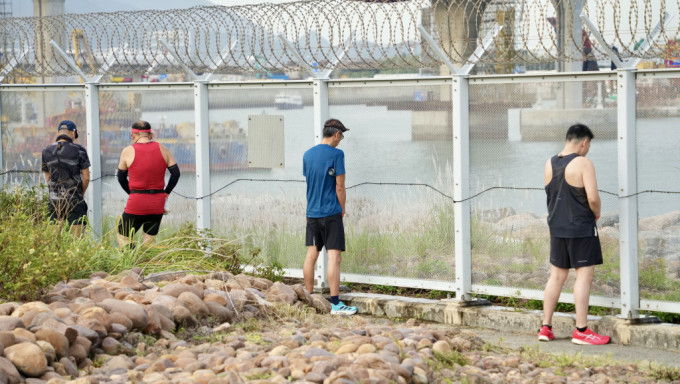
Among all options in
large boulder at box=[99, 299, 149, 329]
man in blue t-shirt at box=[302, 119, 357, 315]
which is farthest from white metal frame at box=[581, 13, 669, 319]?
large boulder at box=[99, 299, 149, 329]

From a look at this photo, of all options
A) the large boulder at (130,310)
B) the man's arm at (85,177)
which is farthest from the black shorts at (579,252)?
the man's arm at (85,177)

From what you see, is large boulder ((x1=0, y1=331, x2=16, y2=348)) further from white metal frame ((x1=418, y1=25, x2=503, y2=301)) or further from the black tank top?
white metal frame ((x1=418, y1=25, x2=503, y2=301))

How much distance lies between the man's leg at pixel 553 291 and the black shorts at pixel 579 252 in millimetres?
100

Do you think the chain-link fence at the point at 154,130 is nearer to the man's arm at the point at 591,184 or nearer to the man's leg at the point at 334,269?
the man's leg at the point at 334,269

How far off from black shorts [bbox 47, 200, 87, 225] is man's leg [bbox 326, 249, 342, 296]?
3142mm

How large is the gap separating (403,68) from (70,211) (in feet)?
13.2

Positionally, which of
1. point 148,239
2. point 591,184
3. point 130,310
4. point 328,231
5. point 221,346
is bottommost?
point 221,346

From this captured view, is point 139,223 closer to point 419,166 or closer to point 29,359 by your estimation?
point 419,166

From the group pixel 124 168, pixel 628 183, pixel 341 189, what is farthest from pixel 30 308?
pixel 628 183

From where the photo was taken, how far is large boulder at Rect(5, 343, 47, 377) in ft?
20.2

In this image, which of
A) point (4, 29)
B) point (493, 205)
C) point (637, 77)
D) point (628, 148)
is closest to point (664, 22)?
point (637, 77)

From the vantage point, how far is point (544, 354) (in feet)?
25.0

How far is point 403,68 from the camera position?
10000mm

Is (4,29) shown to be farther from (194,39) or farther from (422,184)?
(422,184)
